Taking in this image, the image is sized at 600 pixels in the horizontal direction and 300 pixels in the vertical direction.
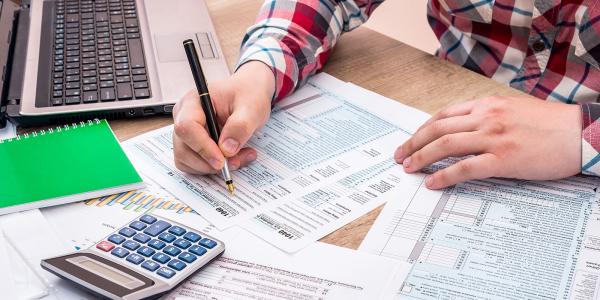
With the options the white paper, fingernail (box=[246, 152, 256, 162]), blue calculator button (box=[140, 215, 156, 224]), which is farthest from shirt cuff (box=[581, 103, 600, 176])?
blue calculator button (box=[140, 215, 156, 224])

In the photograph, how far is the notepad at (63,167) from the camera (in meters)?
0.78

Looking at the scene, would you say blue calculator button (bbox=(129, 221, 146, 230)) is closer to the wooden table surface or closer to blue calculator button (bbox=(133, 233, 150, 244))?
blue calculator button (bbox=(133, 233, 150, 244))

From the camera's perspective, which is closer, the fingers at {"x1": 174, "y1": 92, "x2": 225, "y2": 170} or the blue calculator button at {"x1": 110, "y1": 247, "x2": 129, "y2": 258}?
the blue calculator button at {"x1": 110, "y1": 247, "x2": 129, "y2": 258}

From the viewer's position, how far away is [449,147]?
0.82 meters

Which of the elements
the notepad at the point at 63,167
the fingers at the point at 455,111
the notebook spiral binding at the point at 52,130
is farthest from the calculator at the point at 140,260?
the fingers at the point at 455,111

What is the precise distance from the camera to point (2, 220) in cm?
75

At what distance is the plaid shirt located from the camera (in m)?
1.00

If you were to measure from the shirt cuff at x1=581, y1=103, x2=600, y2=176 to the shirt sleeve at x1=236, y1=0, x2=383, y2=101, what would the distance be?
40cm

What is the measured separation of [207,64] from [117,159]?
0.86ft

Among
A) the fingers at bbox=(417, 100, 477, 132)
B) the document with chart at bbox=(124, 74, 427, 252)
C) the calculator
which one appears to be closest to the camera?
the calculator

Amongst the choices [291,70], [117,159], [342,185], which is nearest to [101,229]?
[117,159]

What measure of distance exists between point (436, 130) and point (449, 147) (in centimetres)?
3

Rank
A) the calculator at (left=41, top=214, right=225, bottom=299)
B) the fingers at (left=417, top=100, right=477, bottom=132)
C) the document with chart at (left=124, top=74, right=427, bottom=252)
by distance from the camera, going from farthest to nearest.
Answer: the fingers at (left=417, top=100, right=477, bottom=132) < the document with chart at (left=124, top=74, right=427, bottom=252) < the calculator at (left=41, top=214, right=225, bottom=299)

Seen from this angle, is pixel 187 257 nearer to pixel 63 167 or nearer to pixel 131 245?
pixel 131 245
